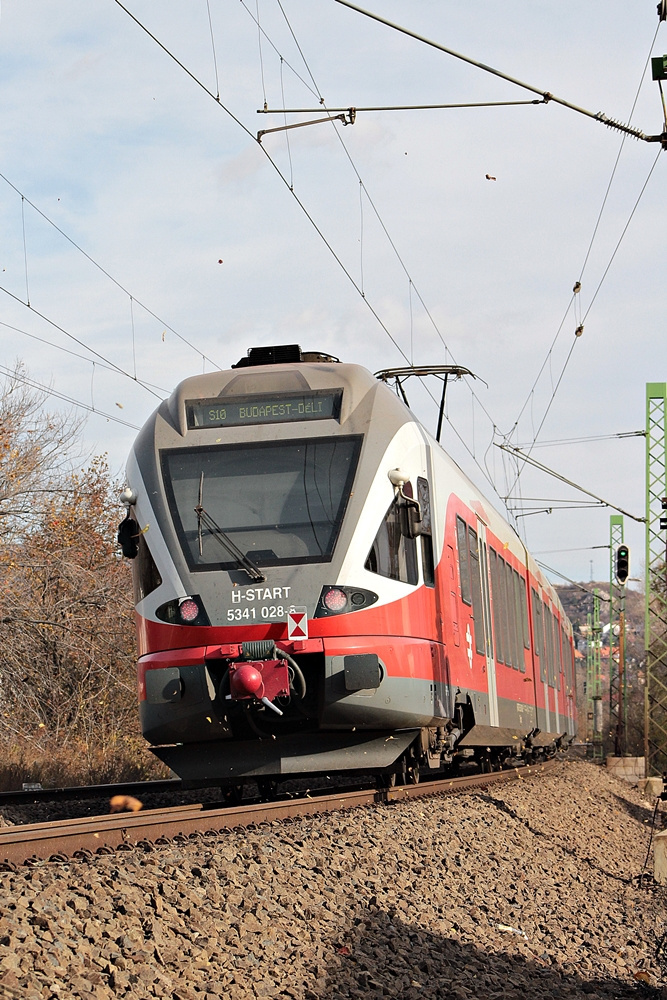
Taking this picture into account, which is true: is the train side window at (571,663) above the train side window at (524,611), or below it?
below

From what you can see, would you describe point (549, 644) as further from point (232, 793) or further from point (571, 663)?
point (232, 793)

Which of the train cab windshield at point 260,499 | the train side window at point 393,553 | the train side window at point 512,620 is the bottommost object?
the train side window at point 512,620

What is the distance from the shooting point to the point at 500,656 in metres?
15.3

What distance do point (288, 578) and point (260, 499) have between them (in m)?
0.77

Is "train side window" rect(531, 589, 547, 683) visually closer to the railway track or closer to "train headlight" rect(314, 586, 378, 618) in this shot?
the railway track

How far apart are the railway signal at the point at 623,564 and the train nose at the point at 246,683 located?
753 inches

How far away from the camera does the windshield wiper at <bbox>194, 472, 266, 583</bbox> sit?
994 cm

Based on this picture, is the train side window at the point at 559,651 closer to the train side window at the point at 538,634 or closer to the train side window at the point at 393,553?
the train side window at the point at 538,634

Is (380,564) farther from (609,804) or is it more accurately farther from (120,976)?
(609,804)

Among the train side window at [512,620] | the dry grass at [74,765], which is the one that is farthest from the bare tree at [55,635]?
the train side window at [512,620]

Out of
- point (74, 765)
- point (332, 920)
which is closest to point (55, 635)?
point (74, 765)

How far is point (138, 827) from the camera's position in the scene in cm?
764

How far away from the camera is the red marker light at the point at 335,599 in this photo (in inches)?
384

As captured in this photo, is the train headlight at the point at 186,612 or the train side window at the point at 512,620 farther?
the train side window at the point at 512,620
